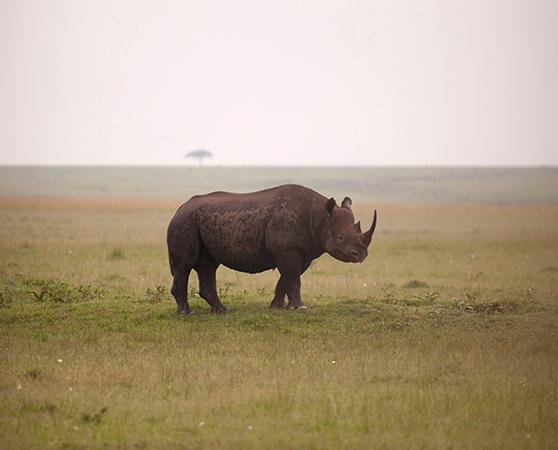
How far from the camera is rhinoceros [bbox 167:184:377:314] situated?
14.9 m

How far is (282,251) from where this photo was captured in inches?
585

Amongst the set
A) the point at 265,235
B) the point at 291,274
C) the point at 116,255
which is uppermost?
the point at 265,235

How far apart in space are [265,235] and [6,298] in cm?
515

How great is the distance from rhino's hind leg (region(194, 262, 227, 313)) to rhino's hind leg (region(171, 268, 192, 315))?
0.32m

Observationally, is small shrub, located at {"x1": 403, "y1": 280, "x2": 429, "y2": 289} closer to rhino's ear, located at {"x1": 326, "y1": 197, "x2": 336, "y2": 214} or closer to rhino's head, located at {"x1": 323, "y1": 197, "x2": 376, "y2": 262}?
rhino's head, located at {"x1": 323, "y1": 197, "x2": 376, "y2": 262}

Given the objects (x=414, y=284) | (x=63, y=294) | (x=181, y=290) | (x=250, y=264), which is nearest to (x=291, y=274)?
(x=250, y=264)

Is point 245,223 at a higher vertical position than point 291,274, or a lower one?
higher

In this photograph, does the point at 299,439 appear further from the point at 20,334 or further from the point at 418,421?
the point at 20,334

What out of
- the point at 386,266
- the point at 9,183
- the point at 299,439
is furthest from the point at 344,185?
the point at 299,439

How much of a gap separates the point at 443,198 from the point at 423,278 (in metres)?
52.2

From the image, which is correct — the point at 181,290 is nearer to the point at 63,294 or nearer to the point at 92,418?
the point at 63,294

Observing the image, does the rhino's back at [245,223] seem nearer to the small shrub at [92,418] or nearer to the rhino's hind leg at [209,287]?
the rhino's hind leg at [209,287]

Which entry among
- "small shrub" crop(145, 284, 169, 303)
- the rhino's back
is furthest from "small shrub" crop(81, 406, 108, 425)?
"small shrub" crop(145, 284, 169, 303)

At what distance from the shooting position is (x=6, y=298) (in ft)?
55.2
